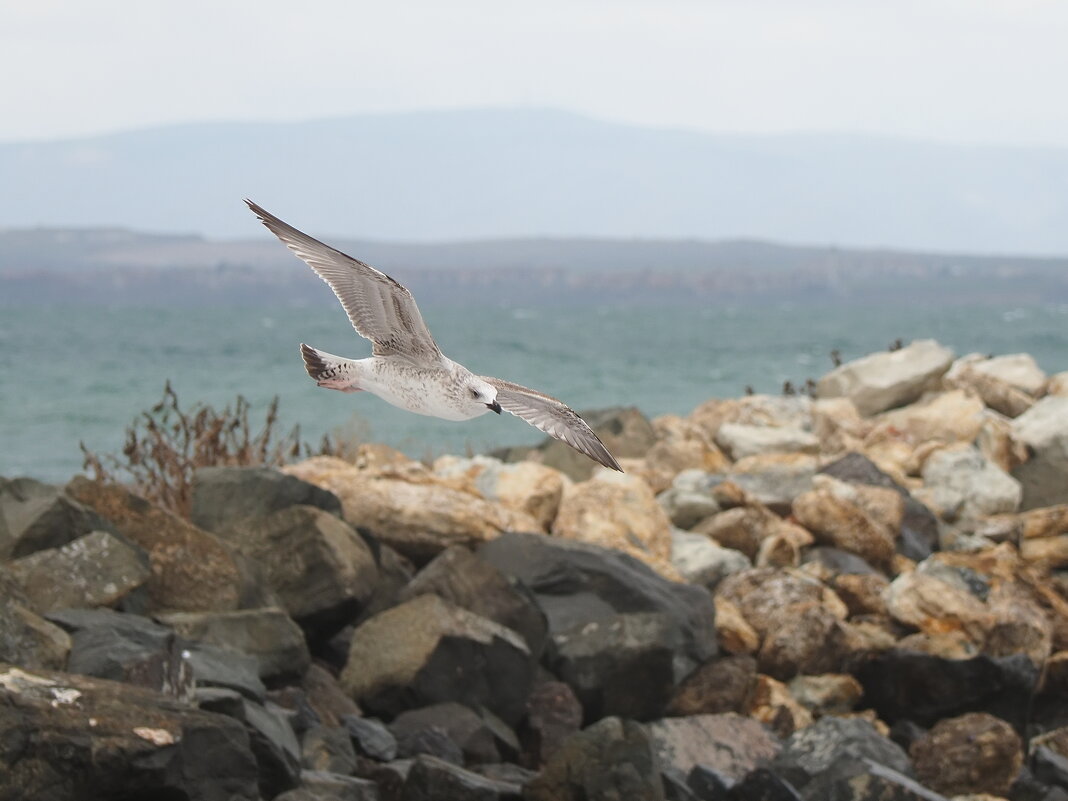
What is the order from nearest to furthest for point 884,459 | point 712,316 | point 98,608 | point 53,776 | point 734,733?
point 53,776 < point 98,608 < point 734,733 < point 884,459 < point 712,316

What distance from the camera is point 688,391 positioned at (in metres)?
41.8

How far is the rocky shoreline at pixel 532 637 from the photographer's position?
633cm

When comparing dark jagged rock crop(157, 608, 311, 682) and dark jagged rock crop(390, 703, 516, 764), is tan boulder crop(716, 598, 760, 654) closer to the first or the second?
dark jagged rock crop(390, 703, 516, 764)

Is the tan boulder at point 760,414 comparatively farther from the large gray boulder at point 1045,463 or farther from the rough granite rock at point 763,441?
the large gray boulder at point 1045,463

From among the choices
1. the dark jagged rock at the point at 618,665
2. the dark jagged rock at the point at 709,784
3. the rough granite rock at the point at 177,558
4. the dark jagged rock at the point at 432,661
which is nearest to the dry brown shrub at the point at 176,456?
the rough granite rock at the point at 177,558

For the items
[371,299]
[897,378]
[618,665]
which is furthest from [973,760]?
[897,378]

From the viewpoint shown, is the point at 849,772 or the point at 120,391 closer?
the point at 849,772

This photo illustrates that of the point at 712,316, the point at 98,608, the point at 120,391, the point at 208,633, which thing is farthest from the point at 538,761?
the point at 712,316

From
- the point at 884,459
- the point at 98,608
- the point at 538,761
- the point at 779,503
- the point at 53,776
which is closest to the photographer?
the point at 53,776

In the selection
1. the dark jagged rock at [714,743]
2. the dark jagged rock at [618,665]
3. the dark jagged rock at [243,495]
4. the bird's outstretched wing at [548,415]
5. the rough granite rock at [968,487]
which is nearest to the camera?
the bird's outstretched wing at [548,415]

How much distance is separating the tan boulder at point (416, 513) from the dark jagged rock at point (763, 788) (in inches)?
99.0

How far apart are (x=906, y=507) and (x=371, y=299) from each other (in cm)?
807

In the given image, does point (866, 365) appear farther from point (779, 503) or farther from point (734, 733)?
point (734, 733)

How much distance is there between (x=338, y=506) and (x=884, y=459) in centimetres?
597
